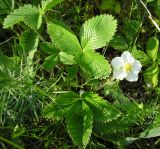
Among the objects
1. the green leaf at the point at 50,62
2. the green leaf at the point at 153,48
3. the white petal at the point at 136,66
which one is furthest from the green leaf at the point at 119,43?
the green leaf at the point at 50,62

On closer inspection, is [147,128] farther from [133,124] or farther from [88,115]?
[88,115]

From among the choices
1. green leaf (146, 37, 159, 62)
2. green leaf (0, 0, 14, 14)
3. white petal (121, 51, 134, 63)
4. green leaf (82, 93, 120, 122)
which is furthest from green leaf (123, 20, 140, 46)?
green leaf (0, 0, 14, 14)

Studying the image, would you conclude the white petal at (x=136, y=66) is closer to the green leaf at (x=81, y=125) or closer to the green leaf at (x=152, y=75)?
the green leaf at (x=152, y=75)

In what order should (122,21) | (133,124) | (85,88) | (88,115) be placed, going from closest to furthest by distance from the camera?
(88,115) < (133,124) < (85,88) < (122,21)

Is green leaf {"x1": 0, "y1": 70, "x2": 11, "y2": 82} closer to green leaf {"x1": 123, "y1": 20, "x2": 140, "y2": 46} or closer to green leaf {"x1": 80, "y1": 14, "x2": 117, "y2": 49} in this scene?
green leaf {"x1": 80, "y1": 14, "x2": 117, "y2": 49}

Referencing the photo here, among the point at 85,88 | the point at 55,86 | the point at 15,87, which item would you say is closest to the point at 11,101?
the point at 15,87
